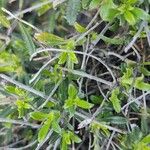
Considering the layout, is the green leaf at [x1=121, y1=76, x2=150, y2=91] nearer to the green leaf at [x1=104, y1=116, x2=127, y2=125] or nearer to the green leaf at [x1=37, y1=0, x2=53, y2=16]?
the green leaf at [x1=104, y1=116, x2=127, y2=125]

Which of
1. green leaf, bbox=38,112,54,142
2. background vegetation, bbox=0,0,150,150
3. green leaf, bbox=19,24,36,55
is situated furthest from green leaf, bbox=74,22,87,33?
green leaf, bbox=38,112,54,142

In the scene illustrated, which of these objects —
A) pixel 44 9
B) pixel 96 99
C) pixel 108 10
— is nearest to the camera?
pixel 108 10

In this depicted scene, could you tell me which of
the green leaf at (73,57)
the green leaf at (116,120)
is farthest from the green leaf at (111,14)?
the green leaf at (116,120)

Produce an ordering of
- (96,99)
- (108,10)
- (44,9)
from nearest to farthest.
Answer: (108,10) → (96,99) → (44,9)

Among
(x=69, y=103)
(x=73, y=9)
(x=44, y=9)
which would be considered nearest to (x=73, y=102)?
(x=69, y=103)

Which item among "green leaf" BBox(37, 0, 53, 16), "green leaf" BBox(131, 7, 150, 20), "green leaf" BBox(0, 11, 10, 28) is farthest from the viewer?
"green leaf" BBox(37, 0, 53, 16)

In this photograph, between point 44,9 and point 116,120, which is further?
point 44,9

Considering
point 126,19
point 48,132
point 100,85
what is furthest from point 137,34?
point 48,132

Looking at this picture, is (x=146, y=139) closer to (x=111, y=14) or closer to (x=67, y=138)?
(x=67, y=138)

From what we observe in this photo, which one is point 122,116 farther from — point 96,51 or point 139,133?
point 96,51

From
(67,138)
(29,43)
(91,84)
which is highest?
(29,43)

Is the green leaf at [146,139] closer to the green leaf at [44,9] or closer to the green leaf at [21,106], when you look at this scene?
the green leaf at [21,106]
